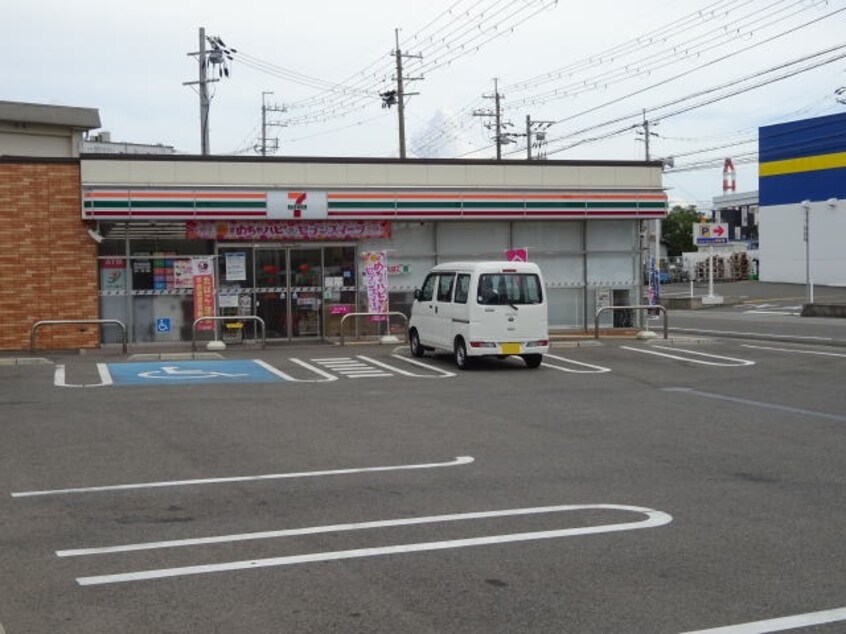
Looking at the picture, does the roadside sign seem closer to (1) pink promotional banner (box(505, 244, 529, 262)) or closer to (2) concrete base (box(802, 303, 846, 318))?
(2) concrete base (box(802, 303, 846, 318))

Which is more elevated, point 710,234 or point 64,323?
point 710,234

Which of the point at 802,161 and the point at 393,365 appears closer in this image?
the point at 393,365

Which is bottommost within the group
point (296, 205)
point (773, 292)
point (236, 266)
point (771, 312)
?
point (771, 312)

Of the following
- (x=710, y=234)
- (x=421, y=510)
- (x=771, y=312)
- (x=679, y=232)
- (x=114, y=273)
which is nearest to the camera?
(x=421, y=510)

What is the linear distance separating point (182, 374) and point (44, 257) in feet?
20.5

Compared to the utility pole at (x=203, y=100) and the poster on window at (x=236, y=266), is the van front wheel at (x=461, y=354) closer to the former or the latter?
the poster on window at (x=236, y=266)

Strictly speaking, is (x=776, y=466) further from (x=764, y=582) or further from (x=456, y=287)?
(x=456, y=287)

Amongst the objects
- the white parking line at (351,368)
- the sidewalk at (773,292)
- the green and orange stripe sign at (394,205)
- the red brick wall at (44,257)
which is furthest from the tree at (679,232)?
the white parking line at (351,368)

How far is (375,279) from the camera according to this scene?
22.7 metres

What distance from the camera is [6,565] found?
5.70m

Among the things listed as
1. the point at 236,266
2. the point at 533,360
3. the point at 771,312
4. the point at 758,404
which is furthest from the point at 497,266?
the point at 771,312

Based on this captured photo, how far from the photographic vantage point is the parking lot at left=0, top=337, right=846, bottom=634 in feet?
16.4

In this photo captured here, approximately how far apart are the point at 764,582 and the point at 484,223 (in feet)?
63.4

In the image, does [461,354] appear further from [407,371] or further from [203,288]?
[203,288]
